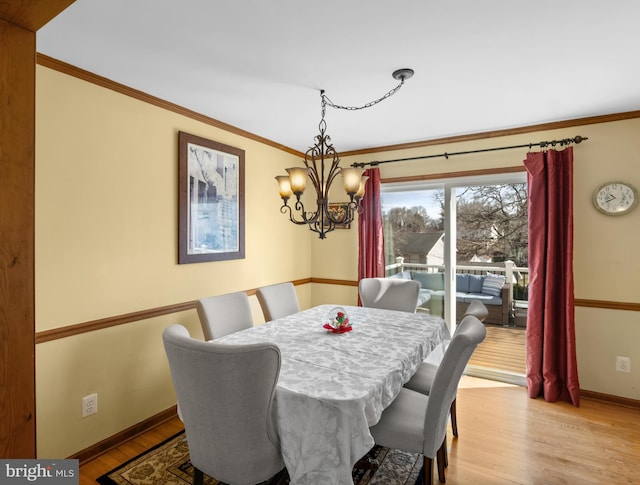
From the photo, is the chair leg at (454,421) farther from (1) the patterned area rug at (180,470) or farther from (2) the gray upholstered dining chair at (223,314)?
(2) the gray upholstered dining chair at (223,314)

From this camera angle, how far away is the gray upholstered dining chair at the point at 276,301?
3064 mm

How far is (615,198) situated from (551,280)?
34.0 inches

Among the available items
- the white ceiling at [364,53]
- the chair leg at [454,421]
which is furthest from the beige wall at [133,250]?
the chair leg at [454,421]

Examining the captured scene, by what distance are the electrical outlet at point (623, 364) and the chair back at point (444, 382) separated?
2281 mm

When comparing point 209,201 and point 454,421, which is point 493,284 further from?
point 209,201

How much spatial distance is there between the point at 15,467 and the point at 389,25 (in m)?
2.23

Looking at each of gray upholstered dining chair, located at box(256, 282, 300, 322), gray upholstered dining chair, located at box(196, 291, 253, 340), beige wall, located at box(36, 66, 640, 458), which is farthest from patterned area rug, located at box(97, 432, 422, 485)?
gray upholstered dining chair, located at box(256, 282, 300, 322)

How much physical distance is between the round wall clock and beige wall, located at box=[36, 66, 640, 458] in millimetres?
63

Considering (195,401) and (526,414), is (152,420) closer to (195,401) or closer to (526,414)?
(195,401)

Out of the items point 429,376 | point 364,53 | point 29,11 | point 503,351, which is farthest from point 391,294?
point 29,11

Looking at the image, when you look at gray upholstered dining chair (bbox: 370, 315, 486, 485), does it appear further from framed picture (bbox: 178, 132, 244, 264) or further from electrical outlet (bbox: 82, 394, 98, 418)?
framed picture (bbox: 178, 132, 244, 264)

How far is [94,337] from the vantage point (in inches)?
94.2

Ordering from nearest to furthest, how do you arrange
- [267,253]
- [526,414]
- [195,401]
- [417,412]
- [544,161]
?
[195,401]
[417,412]
[526,414]
[544,161]
[267,253]

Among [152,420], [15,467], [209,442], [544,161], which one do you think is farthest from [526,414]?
[15,467]
